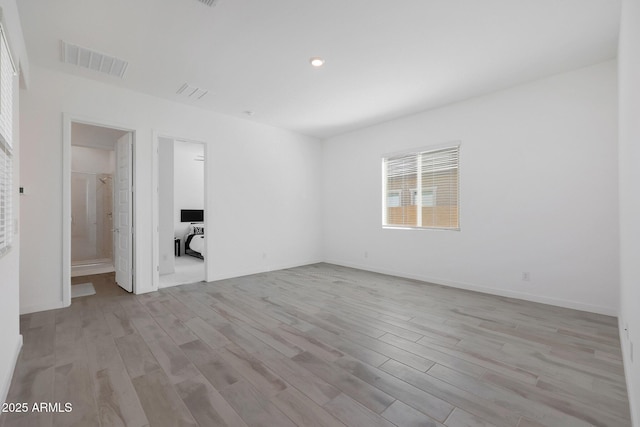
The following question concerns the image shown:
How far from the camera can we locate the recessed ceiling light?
305cm

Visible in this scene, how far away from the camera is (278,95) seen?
4.03m

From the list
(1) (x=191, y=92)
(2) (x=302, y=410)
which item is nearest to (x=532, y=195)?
(2) (x=302, y=410)

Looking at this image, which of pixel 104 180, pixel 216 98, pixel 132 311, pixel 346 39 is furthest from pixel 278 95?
pixel 104 180

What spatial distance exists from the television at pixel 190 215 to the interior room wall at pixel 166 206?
3020 millimetres

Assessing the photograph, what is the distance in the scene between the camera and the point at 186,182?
840 cm

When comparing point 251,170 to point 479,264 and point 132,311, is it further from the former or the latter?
point 479,264

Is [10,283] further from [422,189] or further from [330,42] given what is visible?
[422,189]

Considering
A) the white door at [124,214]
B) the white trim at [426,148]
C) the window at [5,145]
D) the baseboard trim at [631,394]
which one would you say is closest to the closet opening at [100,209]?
the white door at [124,214]

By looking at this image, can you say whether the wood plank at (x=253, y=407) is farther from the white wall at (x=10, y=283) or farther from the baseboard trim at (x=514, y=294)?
the baseboard trim at (x=514, y=294)

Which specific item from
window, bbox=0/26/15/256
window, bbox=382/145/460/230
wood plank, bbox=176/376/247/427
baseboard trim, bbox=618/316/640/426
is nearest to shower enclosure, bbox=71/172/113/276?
window, bbox=0/26/15/256

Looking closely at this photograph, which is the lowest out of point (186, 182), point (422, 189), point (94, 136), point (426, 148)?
point (422, 189)

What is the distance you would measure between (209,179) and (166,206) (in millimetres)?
1259

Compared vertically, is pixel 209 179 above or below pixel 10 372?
above

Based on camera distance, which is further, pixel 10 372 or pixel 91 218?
pixel 91 218
